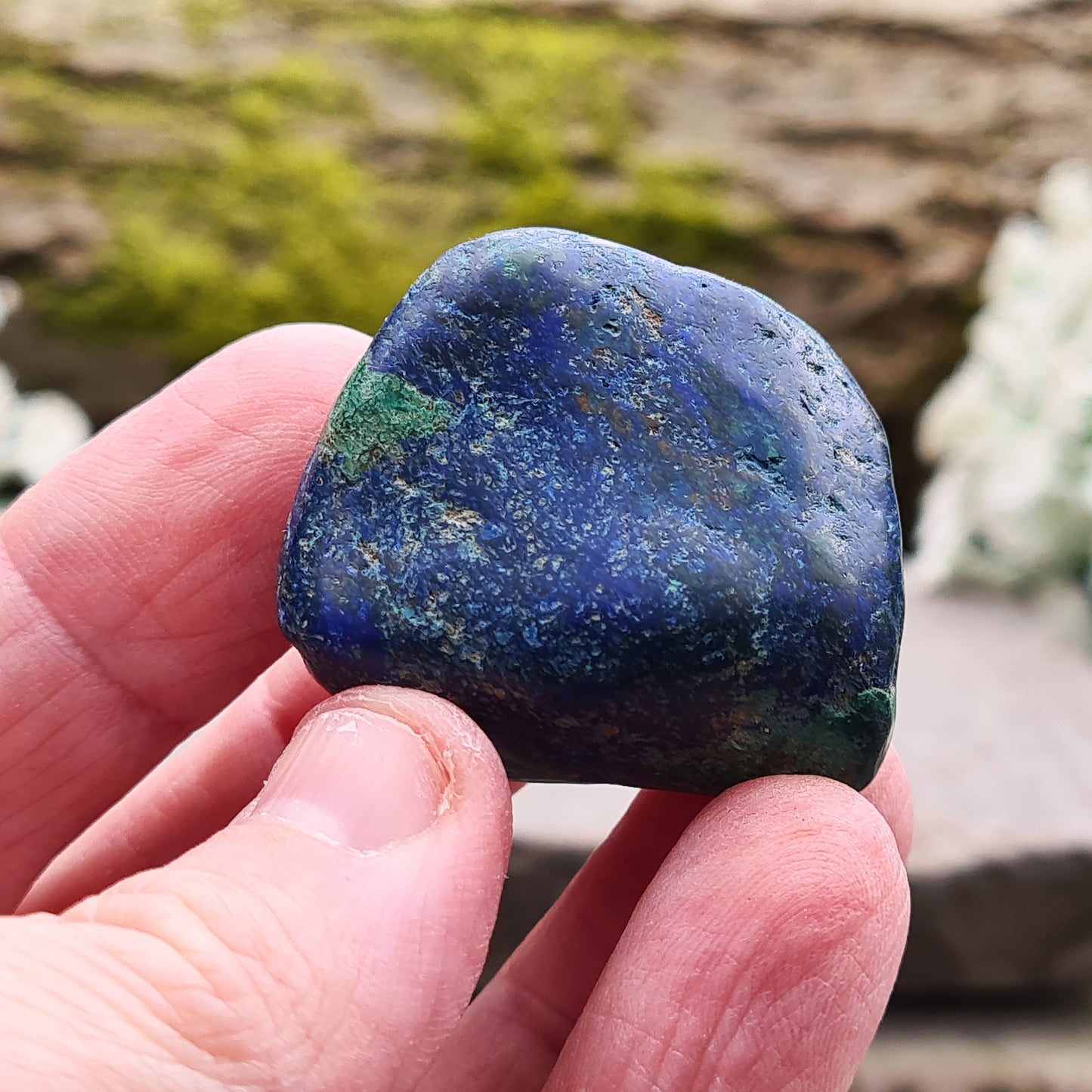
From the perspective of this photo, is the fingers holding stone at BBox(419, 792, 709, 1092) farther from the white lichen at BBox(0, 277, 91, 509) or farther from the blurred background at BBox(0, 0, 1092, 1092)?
the white lichen at BBox(0, 277, 91, 509)

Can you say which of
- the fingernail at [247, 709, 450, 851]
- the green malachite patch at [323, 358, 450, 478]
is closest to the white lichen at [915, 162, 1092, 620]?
the green malachite patch at [323, 358, 450, 478]

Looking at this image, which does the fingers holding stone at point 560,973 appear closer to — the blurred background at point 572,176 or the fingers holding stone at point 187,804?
the fingers holding stone at point 187,804

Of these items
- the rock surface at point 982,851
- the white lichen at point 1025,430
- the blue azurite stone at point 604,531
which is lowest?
the rock surface at point 982,851

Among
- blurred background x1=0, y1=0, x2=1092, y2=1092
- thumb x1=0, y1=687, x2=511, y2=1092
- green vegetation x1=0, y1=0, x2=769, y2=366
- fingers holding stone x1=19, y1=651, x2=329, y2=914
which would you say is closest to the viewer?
thumb x1=0, y1=687, x2=511, y2=1092

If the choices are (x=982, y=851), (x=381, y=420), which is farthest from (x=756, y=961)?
(x=982, y=851)

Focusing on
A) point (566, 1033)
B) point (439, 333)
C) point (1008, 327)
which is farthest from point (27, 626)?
point (1008, 327)

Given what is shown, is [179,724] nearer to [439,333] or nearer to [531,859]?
[439,333]

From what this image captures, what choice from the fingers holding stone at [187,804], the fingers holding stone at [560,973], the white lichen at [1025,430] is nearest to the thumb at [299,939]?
the fingers holding stone at [560,973]
